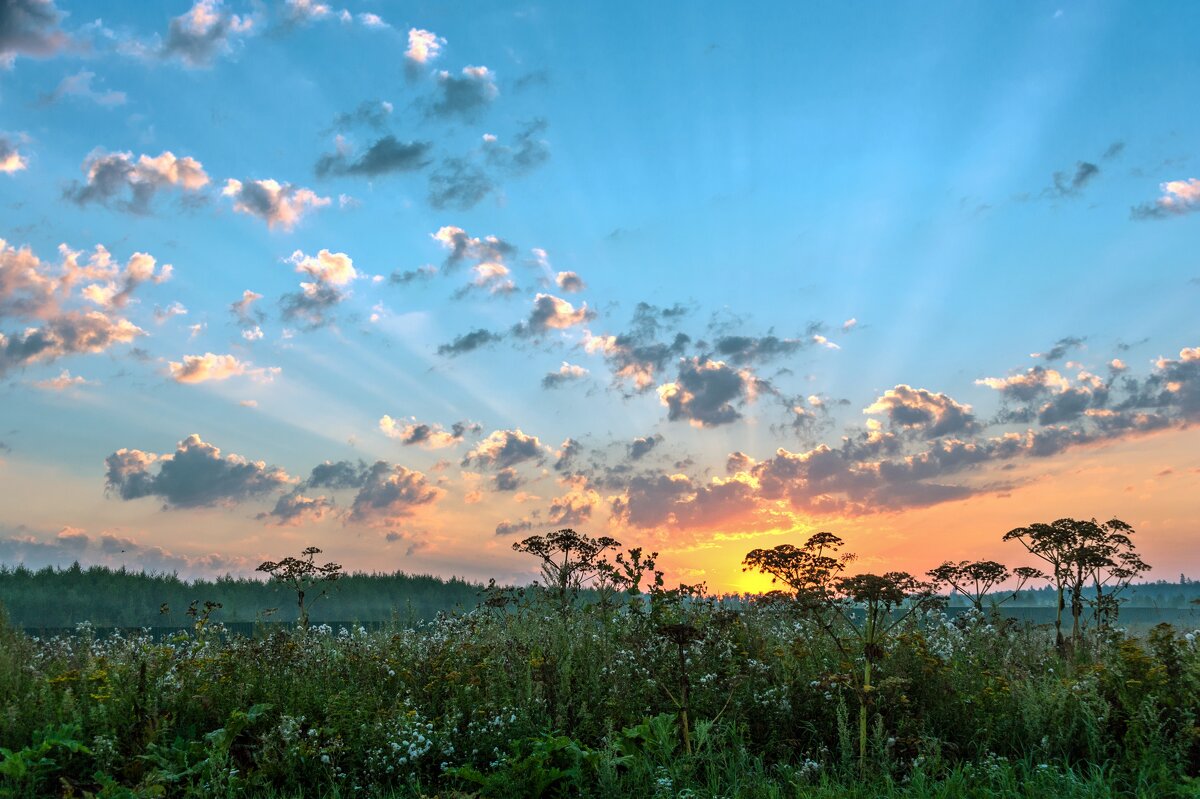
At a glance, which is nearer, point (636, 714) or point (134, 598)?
point (636, 714)

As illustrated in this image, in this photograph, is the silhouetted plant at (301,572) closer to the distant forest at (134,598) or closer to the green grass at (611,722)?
the green grass at (611,722)

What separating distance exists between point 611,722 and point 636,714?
33.6 inches

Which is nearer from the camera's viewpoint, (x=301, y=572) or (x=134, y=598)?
(x=301, y=572)

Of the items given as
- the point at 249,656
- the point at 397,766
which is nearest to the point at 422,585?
the point at 249,656

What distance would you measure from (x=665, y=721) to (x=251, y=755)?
390 cm

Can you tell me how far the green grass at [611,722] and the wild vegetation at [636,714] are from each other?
0.03 metres

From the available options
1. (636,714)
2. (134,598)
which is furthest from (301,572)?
(134,598)

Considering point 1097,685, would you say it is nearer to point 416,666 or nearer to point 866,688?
point 866,688

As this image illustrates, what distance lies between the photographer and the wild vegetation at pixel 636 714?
7.38m

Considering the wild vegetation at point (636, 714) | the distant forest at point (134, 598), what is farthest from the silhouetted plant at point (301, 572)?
the distant forest at point (134, 598)

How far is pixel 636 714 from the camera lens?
28.7ft

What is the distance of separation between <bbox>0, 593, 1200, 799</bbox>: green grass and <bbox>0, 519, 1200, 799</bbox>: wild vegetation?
0.10 ft

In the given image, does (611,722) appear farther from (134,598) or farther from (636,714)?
(134,598)

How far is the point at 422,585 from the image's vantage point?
51.6 metres
